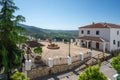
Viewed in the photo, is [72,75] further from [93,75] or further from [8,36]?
[8,36]

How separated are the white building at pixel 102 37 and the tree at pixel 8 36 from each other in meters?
23.3

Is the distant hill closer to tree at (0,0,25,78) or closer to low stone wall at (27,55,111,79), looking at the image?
tree at (0,0,25,78)

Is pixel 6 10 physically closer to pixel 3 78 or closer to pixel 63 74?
pixel 3 78

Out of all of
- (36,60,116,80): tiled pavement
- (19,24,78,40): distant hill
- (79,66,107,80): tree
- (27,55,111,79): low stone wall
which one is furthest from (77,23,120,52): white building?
(79,66,107,80): tree

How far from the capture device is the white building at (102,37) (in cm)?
3288

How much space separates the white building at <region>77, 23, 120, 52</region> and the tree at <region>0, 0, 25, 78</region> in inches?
919

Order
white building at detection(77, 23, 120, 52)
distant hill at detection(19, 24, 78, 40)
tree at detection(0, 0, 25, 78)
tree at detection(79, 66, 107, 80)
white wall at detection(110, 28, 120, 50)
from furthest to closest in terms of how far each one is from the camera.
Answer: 1. distant hill at detection(19, 24, 78, 40)
2. white wall at detection(110, 28, 120, 50)
3. white building at detection(77, 23, 120, 52)
4. tree at detection(0, 0, 25, 78)
5. tree at detection(79, 66, 107, 80)

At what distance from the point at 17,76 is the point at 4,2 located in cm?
558

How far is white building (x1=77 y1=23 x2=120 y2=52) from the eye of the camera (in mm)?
32875

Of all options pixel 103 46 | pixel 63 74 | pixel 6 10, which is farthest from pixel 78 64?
pixel 6 10

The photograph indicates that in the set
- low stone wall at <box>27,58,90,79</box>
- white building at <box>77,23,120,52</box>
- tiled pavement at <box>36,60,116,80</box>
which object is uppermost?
white building at <box>77,23,120,52</box>

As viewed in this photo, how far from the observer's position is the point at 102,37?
34688 mm

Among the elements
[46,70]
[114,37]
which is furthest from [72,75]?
[114,37]

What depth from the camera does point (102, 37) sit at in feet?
114
